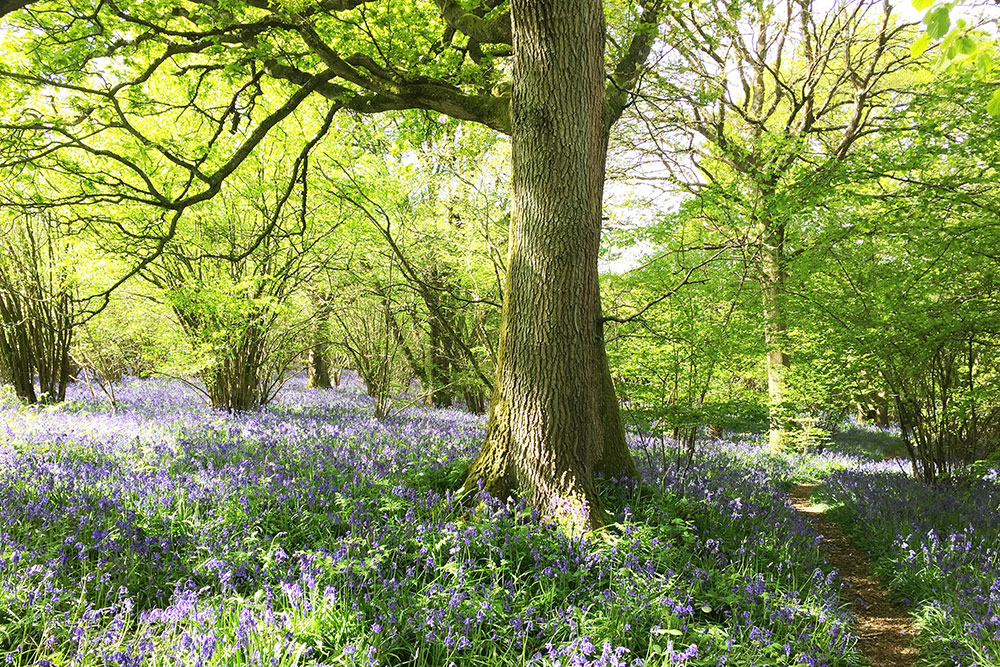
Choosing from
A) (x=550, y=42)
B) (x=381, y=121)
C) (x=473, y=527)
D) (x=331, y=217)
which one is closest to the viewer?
(x=473, y=527)

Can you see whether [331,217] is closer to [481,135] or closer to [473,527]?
[481,135]

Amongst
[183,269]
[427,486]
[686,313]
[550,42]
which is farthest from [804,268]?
[183,269]

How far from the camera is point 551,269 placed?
4180mm

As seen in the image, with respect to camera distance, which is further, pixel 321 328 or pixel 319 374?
pixel 319 374

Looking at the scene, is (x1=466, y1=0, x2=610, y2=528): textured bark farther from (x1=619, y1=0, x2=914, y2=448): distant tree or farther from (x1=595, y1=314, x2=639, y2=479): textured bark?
(x1=619, y1=0, x2=914, y2=448): distant tree

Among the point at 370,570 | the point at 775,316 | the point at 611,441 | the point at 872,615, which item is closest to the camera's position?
the point at 370,570

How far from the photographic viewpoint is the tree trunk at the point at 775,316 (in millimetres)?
7055

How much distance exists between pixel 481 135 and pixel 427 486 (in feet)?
31.7

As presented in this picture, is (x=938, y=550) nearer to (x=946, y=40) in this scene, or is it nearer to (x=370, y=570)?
(x=946, y=40)

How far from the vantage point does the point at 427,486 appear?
4766 millimetres

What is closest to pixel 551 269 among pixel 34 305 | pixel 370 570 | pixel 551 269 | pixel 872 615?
pixel 551 269

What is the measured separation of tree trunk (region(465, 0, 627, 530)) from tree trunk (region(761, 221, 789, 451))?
267 cm

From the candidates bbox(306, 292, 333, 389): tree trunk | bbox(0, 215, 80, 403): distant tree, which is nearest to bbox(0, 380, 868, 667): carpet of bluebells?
bbox(306, 292, 333, 389): tree trunk

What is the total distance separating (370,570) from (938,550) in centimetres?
496
